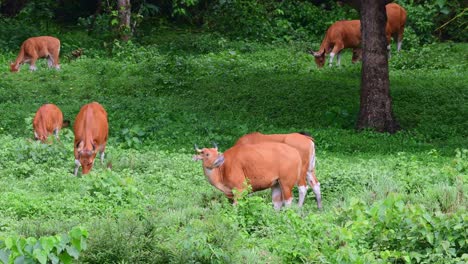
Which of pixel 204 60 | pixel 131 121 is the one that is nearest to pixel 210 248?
pixel 131 121

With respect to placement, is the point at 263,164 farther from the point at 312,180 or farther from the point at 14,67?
the point at 14,67

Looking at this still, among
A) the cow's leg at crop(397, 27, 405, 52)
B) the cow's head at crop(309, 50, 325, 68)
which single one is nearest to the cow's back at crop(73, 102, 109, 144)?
the cow's head at crop(309, 50, 325, 68)

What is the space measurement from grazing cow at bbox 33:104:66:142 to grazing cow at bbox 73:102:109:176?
165cm

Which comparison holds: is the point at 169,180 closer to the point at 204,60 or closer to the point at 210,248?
the point at 210,248

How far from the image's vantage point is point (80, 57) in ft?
82.7

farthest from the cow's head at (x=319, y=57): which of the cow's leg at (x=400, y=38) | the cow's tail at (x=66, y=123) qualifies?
the cow's tail at (x=66, y=123)

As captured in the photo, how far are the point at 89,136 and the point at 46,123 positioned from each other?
8.45 feet

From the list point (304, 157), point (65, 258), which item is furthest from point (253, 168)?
point (65, 258)

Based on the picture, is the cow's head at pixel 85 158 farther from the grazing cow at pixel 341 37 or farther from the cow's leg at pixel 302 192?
the grazing cow at pixel 341 37

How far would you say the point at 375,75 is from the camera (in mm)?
17797

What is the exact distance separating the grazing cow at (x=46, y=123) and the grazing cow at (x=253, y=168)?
598 centimetres

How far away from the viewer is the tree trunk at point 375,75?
1767 cm

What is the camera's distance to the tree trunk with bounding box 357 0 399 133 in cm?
1767

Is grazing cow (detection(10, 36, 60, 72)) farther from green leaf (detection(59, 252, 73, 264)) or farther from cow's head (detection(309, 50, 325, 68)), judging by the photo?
green leaf (detection(59, 252, 73, 264))
